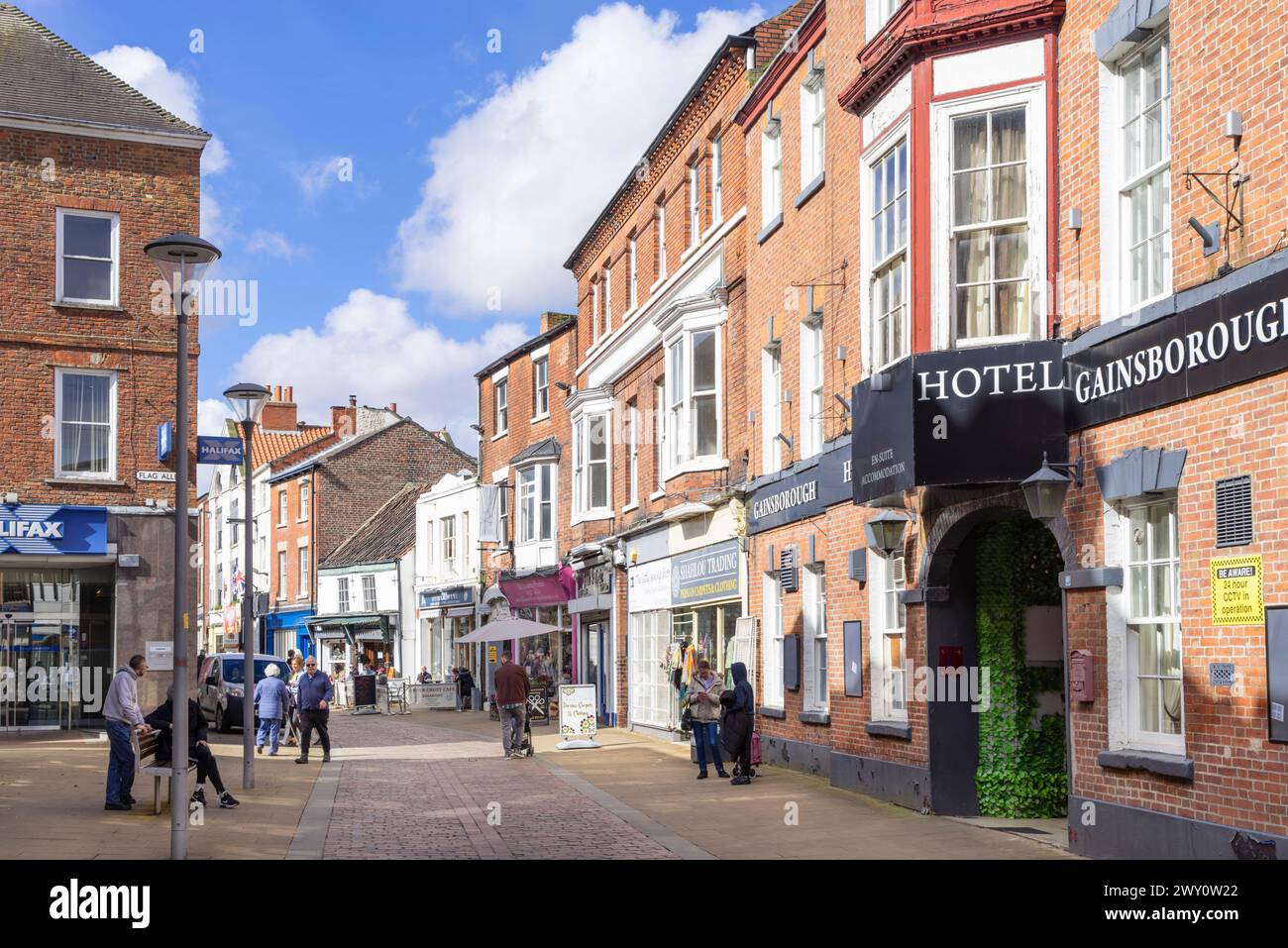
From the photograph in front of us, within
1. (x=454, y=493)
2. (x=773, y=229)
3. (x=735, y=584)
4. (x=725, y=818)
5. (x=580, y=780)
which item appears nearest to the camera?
(x=725, y=818)

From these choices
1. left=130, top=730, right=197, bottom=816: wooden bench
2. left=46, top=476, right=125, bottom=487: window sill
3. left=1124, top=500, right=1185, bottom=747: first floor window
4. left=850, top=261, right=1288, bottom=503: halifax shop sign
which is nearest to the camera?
left=850, top=261, right=1288, bottom=503: halifax shop sign

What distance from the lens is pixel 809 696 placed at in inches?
775

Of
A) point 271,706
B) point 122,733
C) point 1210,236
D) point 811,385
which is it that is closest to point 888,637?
point 811,385

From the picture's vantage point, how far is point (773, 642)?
21.6 metres

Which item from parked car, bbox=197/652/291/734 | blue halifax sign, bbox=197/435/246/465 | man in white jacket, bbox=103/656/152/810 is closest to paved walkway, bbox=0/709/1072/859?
man in white jacket, bbox=103/656/152/810

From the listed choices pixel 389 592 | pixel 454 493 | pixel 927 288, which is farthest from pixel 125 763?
pixel 389 592

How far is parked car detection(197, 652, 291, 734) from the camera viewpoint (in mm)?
29328

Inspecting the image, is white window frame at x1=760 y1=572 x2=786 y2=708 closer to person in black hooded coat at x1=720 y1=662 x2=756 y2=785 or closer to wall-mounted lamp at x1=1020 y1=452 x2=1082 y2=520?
person in black hooded coat at x1=720 y1=662 x2=756 y2=785

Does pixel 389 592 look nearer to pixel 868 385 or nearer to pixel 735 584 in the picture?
pixel 735 584

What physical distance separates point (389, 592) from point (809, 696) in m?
37.0

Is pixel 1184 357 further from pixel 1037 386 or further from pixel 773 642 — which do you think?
pixel 773 642

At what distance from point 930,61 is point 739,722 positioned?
341 inches

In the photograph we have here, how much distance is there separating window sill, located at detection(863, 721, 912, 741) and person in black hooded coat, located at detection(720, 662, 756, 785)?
233 cm

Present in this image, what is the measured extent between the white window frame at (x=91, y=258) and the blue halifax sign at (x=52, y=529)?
3775 millimetres
